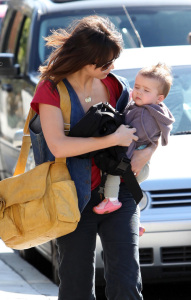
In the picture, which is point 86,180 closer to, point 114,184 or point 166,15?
point 114,184

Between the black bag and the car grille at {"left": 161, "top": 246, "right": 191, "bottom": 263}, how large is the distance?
134 cm

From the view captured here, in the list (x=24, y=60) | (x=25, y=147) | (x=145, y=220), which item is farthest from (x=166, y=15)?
(x=25, y=147)

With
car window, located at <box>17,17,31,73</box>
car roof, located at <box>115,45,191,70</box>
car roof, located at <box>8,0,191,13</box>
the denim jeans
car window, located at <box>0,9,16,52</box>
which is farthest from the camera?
car window, located at <box>0,9,16,52</box>

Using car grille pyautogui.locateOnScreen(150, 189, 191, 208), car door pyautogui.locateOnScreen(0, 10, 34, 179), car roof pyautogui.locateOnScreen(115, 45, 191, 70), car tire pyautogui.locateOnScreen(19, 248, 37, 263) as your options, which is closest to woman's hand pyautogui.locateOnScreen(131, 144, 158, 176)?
car grille pyautogui.locateOnScreen(150, 189, 191, 208)

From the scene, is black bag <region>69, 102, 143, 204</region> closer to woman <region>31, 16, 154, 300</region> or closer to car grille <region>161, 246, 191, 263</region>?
woman <region>31, 16, 154, 300</region>

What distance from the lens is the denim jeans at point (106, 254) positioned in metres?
3.73

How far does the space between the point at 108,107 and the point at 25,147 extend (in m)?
0.46

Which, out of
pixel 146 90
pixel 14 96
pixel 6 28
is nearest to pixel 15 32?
pixel 6 28

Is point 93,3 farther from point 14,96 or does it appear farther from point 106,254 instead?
point 106,254

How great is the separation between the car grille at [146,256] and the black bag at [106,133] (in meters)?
1.32

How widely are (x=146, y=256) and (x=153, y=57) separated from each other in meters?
1.70

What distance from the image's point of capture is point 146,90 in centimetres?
385

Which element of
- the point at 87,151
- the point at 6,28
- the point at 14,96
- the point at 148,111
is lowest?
the point at 14,96

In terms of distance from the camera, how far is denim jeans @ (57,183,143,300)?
373cm
